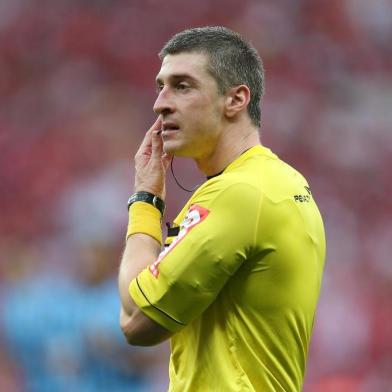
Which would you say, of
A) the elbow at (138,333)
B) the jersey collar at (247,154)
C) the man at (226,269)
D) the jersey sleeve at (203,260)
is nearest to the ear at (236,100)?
the man at (226,269)

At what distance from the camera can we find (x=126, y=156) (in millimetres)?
5855

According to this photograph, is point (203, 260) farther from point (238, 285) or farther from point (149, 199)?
point (149, 199)

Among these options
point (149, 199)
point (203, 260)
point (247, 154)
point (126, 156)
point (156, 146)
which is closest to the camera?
point (203, 260)

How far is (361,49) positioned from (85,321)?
301cm

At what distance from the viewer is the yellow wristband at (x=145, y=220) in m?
2.21

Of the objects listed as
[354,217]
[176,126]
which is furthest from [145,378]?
[176,126]

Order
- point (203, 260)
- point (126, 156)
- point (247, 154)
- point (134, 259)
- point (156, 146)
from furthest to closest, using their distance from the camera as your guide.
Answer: point (126, 156) → point (156, 146) → point (247, 154) → point (134, 259) → point (203, 260)

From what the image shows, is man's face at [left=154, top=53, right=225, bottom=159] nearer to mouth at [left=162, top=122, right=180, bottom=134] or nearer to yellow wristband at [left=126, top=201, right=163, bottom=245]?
mouth at [left=162, top=122, right=180, bottom=134]

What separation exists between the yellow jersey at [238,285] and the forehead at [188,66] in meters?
0.30

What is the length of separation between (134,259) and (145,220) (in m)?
0.16

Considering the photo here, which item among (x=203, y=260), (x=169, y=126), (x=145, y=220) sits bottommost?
(x=203, y=260)

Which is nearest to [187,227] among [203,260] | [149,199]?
[203,260]

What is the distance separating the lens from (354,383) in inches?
209

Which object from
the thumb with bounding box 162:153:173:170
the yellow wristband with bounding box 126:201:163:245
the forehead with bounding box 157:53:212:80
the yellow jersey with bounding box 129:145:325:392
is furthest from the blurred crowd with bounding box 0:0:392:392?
the yellow jersey with bounding box 129:145:325:392
